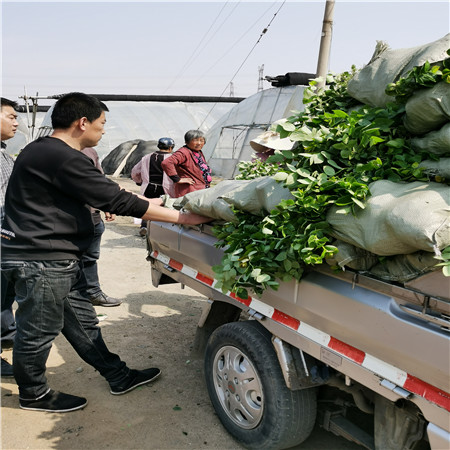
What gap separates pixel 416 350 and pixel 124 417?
240cm

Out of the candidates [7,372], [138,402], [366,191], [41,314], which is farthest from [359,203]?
[7,372]

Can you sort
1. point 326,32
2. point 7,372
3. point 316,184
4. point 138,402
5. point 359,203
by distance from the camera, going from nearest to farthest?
point 359,203, point 316,184, point 138,402, point 7,372, point 326,32

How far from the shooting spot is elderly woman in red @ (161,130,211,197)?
7.32 meters

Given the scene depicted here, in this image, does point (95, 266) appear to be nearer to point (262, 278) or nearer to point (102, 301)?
point (102, 301)

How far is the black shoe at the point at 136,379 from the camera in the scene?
396 cm

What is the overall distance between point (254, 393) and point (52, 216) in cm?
178

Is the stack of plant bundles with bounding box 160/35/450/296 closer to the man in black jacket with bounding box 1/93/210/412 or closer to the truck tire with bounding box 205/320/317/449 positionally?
the truck tire with bounding box 205/320/317/449

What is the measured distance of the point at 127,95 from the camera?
33.1 metres

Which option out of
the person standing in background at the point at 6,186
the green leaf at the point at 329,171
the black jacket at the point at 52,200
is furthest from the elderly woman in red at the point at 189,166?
the green leaf at the point at 329,171

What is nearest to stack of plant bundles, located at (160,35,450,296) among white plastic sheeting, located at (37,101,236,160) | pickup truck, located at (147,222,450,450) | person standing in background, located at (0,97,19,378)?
pickup truck, located at (147,222,450,450)

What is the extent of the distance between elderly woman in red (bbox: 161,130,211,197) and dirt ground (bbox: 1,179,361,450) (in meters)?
2.11

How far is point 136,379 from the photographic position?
4.07m

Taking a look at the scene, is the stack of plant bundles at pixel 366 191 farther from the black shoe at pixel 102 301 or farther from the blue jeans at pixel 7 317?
the black shoe at pixel 102 301

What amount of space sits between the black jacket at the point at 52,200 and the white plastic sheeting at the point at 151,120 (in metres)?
23.6
